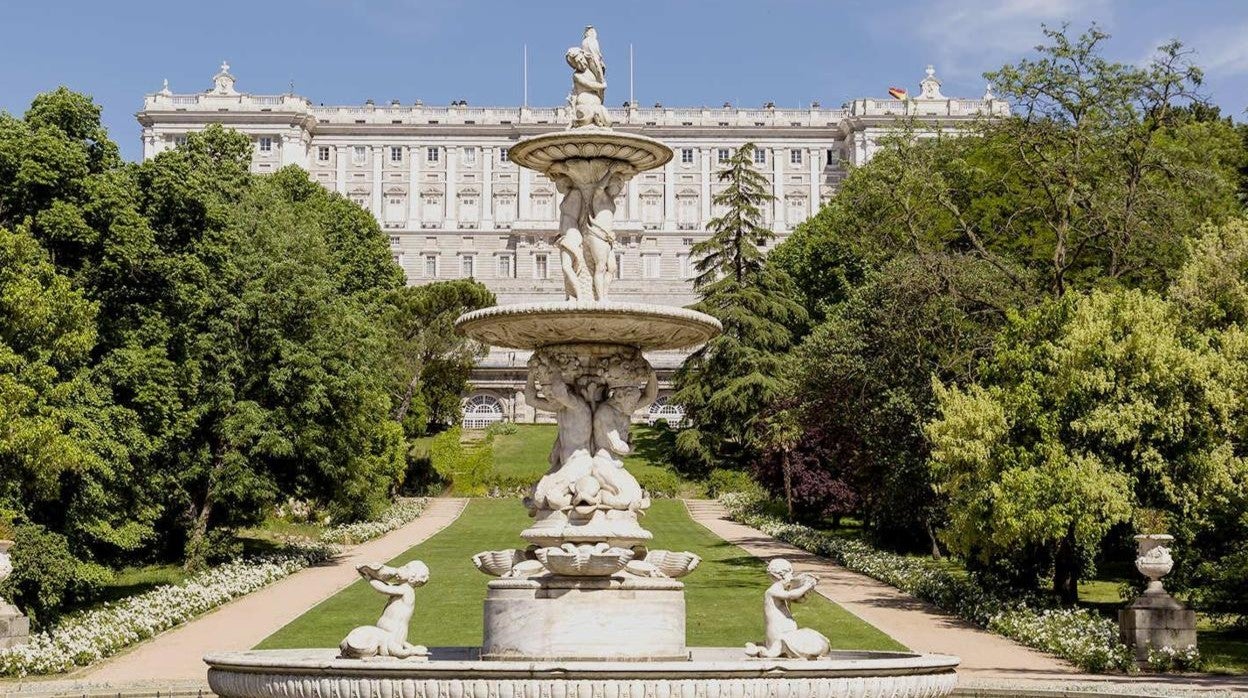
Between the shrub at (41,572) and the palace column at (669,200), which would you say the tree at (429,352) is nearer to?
the shrub at (41,572)

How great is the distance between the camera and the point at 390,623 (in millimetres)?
12508

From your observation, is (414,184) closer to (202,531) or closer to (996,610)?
(202,531)

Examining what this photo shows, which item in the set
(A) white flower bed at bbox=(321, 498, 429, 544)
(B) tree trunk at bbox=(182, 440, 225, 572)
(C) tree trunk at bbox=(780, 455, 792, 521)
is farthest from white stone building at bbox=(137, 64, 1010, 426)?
(B) tree trunk at bbox=(182, 440, 225, 572)

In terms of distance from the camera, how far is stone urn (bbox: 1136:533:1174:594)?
1941cm

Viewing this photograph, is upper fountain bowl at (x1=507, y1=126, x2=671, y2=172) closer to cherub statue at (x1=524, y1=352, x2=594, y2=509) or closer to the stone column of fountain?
the stone column of fountain

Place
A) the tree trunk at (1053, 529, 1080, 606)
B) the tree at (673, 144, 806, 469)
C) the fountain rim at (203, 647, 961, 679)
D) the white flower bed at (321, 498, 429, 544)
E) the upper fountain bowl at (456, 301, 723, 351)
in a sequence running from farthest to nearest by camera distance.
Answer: the tree at (673, 144, 806, 469)
the white flower bed at (321, 498, 429, 544)
the tree trunk at (1053, 529, 1080, 606)
the upper fountain bowl at (456, 301, 723, 351)
the fountain rim at (203, 647, 961, 679)

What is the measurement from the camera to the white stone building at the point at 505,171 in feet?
363

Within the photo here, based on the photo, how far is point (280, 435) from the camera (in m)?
30.7

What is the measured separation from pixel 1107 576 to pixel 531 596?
20977 mm

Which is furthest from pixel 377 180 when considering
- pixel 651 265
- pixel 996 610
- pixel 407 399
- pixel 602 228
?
pixel 602 228

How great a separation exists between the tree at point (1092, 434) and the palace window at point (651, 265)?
87.1 meters

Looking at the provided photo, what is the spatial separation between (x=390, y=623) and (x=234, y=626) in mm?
11335

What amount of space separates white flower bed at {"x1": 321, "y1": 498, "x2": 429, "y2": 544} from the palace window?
210 ft

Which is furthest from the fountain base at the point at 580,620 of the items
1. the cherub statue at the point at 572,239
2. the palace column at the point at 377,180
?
the palace column at the point at 377,180
